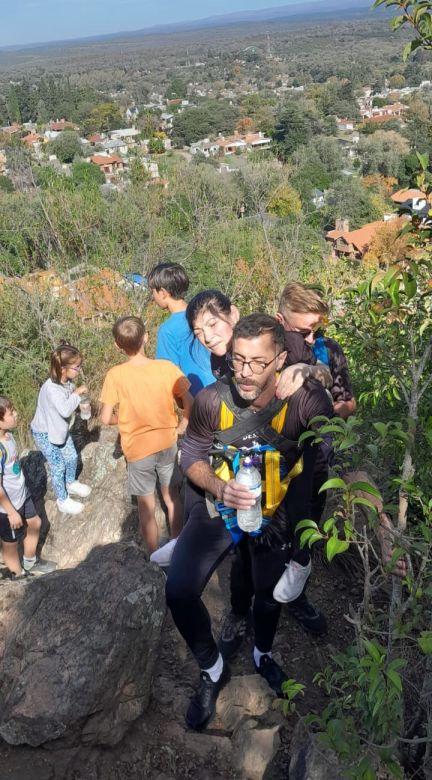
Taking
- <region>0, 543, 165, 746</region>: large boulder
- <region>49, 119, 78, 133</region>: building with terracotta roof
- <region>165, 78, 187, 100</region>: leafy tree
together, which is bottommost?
<region>0, 543, 165, 746</region>: large boulder

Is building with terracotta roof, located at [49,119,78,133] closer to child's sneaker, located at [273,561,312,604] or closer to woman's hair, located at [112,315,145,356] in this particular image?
woman's hair, located at [112,315,145,356]

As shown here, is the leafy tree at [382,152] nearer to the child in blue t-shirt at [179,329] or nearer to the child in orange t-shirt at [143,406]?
the child in blue t-shirt at [179,329]

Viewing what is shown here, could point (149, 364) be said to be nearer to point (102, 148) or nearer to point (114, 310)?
point (114, 310)

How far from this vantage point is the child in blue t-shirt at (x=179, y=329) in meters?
3.62

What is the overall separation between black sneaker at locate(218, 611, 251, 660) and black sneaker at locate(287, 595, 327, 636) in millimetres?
283

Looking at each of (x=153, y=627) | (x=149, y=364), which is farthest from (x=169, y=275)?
(x=153, y=627)

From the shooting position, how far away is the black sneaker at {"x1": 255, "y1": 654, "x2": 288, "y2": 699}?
9.41 ft

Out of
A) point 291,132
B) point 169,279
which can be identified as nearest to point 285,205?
point 291,132

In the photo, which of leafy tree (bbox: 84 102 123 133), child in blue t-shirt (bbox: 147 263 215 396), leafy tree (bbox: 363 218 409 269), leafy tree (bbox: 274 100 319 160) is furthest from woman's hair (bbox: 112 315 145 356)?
leafy tree (bbox: 84 102 123 133)

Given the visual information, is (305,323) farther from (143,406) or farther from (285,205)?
(285,205)

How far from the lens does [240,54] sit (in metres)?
194

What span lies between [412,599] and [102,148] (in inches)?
2874

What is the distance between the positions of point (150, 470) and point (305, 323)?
4.57 feet

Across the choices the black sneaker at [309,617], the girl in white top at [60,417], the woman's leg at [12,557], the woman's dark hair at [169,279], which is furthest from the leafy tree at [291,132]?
the black sneaker at [309,617]
